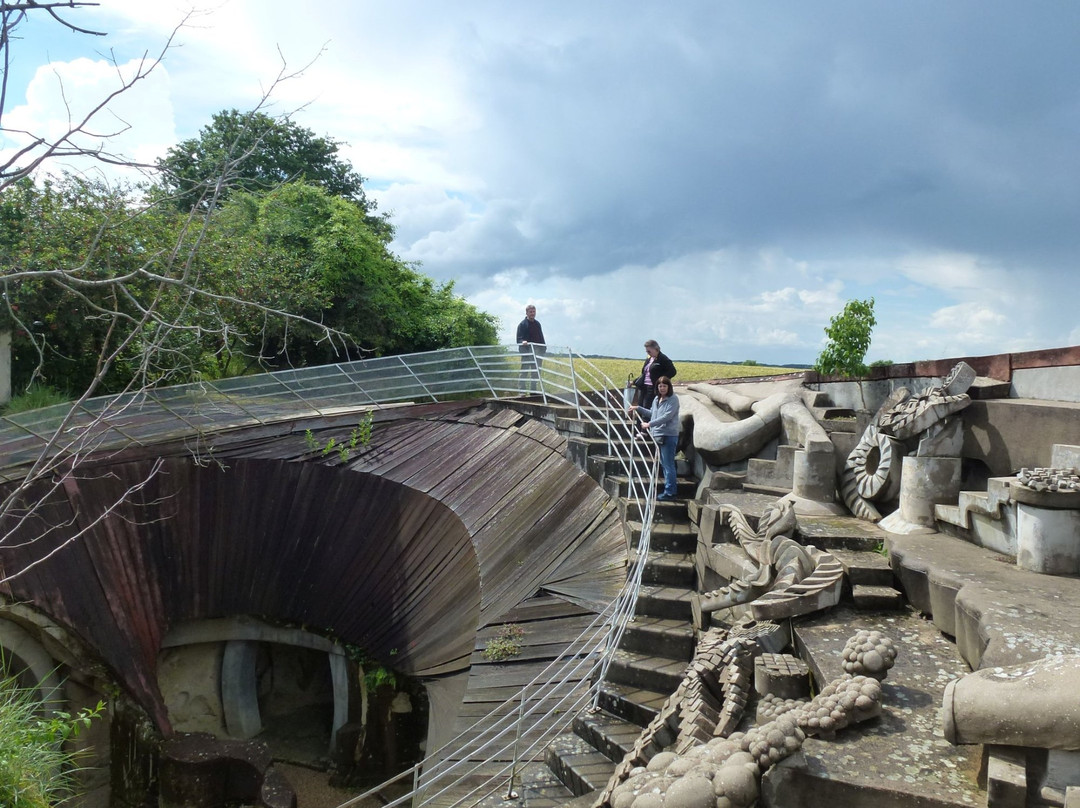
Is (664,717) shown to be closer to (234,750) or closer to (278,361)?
(234,750)

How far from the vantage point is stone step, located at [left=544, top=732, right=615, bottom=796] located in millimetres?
4070

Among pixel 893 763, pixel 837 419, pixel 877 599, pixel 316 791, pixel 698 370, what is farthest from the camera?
pixel 698 370

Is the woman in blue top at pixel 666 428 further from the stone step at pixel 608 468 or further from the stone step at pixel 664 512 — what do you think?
the stone step at pixel 608 468

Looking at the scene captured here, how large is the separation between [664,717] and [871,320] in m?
4.30

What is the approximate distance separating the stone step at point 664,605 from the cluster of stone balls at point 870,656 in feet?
6.89

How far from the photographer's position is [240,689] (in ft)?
34.6

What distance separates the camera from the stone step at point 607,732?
4227 millimetres

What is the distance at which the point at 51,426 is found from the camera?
959cm

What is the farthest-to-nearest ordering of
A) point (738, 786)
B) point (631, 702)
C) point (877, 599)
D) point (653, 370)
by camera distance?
point (653, 370), point (631, 702), point (877, 599), point (738, 786)

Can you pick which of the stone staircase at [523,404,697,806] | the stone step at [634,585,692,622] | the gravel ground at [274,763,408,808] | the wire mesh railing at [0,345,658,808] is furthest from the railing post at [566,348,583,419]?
the gravel ground at [274,763,408,808]

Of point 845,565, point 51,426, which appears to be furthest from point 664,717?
point 51,426

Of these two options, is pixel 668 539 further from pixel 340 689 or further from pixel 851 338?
pixel 340 689

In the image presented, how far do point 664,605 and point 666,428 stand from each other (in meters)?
1.87

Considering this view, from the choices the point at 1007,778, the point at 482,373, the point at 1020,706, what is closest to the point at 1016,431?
the point at 1020,706
